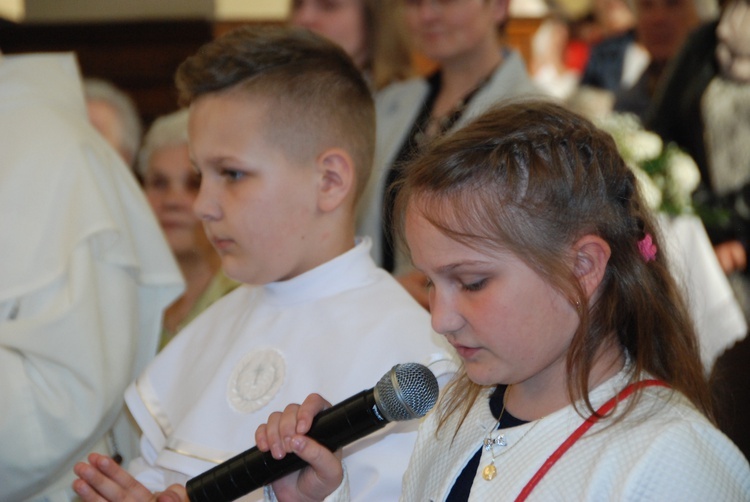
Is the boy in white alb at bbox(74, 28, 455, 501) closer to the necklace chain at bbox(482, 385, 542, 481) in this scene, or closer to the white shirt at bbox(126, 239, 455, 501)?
the white shirt at bbox(126, 239, 455, 501)

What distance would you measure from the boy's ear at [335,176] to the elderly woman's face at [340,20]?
1569 mm

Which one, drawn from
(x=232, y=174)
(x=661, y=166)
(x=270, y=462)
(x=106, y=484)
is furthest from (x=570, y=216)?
(x=661, y=166)

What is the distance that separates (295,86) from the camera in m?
2.42

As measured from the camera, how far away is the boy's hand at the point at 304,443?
1.73 metres

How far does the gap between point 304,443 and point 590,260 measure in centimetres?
59

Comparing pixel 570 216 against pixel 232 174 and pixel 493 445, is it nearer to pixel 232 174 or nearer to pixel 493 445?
pixel 493 445

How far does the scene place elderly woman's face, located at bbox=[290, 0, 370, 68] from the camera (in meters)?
3.86

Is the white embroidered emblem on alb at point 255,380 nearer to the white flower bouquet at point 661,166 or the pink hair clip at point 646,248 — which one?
the pink hair clip at point 646,248

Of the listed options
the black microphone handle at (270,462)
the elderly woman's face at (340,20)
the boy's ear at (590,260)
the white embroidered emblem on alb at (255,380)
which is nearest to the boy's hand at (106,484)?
the black microphone handle at (270,462)

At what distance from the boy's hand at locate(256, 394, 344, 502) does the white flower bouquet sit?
2.19 meters

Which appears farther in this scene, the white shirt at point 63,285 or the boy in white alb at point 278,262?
the white shirt at point 63,285

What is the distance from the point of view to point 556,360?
174 centimetres

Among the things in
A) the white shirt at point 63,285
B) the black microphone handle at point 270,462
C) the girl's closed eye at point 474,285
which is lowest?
the white shirt at point 63,285

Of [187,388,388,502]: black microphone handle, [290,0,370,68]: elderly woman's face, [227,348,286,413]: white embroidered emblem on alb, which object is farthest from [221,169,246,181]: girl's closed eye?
[290,0,370,68]: elderly woman's face
